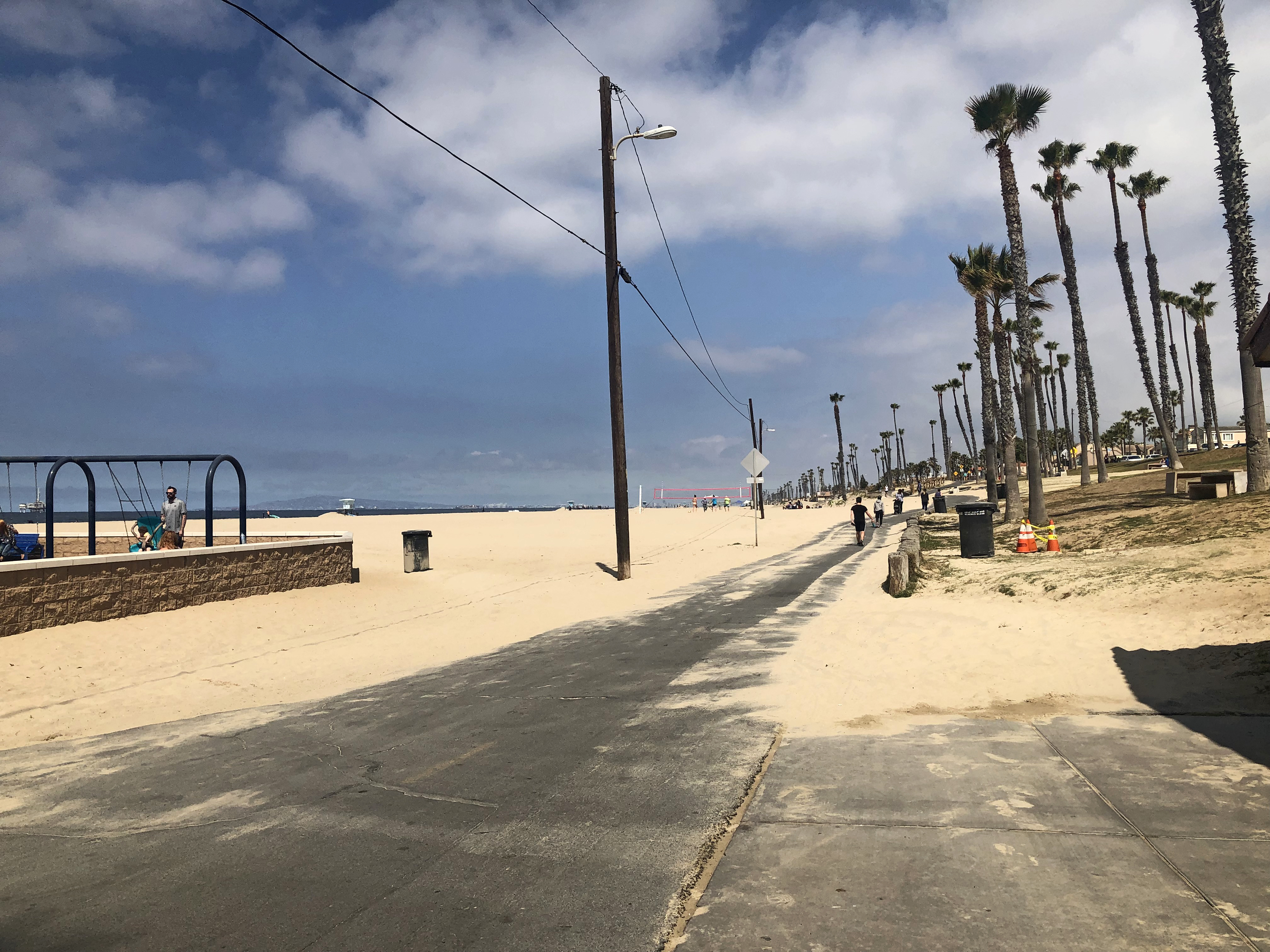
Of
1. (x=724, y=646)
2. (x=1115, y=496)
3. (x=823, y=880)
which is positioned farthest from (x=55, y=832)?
(x=1115, y=496)

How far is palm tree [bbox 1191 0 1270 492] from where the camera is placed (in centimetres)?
2102

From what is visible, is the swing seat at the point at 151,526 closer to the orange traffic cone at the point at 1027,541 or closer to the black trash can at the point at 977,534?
the black trash can at the point at 977,534

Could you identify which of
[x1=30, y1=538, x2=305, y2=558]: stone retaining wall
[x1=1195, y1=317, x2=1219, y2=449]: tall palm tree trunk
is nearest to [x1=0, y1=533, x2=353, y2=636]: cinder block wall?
[x1=30, y1=538, x2=305, y2=558]: stone retaining wall

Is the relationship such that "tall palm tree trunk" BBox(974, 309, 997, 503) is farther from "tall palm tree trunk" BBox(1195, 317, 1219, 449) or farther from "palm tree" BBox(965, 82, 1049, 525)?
"tall palm tree trunk" BBox(1195, 317, 1219, 449)

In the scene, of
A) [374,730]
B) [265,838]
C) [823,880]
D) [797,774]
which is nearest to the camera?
[823,880]

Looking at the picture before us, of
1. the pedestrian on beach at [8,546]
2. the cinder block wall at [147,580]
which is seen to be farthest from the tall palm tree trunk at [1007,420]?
the pedestrian on beach at [8,546]

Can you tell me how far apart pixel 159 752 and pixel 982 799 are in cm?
676

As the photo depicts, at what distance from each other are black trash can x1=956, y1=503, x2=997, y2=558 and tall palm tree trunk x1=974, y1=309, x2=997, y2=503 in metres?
19.8

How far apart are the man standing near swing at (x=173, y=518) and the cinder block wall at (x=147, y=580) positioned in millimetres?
2090

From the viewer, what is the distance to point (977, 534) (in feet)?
62.7

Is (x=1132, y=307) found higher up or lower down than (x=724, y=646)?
higher up

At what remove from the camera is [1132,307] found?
4984 centimetres

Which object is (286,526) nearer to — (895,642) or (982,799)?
(895,642)

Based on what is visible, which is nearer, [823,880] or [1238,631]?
[823,880]
